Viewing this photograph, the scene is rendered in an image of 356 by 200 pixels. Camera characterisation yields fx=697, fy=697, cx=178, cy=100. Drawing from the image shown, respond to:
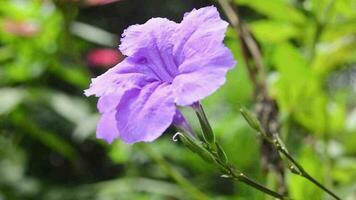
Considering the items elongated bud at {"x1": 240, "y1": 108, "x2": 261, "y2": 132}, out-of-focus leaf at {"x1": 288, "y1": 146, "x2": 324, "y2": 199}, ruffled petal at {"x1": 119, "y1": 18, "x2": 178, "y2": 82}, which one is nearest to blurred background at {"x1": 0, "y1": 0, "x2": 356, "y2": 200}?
out-of-focus leaf at {"x1": 288, "y1": 146, "x2": 324, "y2": 199}

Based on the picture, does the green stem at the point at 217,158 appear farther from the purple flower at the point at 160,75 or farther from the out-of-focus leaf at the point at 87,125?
the out-of-focus leaf at the point at 87,125

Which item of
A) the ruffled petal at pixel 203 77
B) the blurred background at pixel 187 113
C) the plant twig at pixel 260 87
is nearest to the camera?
the ruffled petal at pixel 203 77

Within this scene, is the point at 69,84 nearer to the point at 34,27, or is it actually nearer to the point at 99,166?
the point at 99,166

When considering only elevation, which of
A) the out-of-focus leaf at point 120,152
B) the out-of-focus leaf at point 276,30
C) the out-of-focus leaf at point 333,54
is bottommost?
the out-of-focus leaf at point 333,54

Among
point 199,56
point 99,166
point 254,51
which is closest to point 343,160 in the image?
point 254,51

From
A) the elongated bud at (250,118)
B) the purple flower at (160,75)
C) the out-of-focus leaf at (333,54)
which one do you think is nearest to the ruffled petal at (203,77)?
the purple flower at (160,75)

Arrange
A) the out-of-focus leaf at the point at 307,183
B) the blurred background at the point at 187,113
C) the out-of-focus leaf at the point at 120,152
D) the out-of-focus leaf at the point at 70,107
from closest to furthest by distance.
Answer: the out-of-focus leaf at the point at 307,183, the blurred background at the point at 187,113, the out-of-focus leaf at the point at 120,152, the out-of-focus leaf at the point at 70,107

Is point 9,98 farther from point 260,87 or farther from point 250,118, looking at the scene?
point 250,118
